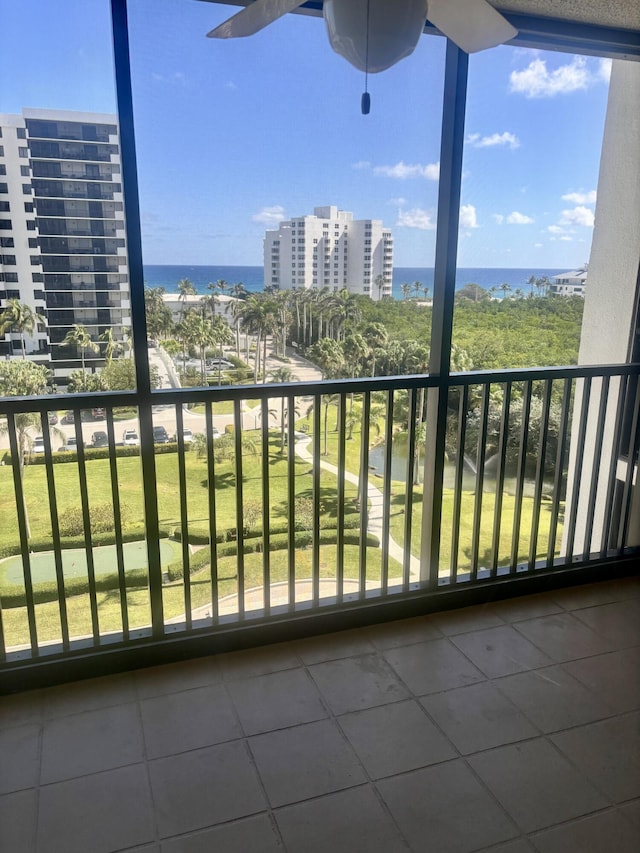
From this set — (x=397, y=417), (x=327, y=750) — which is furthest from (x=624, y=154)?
(x=327, y=750)

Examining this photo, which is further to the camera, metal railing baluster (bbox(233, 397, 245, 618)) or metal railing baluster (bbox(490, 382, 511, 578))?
metal railing baluster (bbox(490, 382, 511, 578))

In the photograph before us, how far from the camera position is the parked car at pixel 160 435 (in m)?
2.18

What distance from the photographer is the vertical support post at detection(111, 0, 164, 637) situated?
6.09ft

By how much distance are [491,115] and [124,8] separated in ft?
5.25

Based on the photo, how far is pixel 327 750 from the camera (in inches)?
73.6

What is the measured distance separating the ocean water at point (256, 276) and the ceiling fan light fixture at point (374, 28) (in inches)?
41.3

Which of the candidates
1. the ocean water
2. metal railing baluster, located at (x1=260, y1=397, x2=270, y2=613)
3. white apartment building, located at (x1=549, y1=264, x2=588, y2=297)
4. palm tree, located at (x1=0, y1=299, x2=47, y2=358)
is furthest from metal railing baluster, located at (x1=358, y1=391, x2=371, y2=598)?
palm tree, located at (x1=0, y1=299, x2=47, y2=358)

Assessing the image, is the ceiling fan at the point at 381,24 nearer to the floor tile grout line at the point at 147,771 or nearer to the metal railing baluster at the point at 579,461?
the metal railing baluster at the point at 579,461

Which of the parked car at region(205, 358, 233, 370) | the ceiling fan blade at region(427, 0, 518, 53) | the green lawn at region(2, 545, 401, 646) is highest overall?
the ceiling fan blade at region(427, 0, 518, 53)

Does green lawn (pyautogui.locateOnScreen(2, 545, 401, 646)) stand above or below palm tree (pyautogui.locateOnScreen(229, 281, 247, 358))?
below

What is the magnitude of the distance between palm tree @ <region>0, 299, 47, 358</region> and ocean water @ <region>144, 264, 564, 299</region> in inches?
14.9

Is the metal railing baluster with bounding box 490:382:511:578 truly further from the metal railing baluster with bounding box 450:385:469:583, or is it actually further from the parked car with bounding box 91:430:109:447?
the parked car with bounding box 91:430:109:447

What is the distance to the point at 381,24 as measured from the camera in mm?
1128

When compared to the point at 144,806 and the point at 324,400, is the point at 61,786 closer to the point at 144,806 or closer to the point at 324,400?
the point at 144,806
